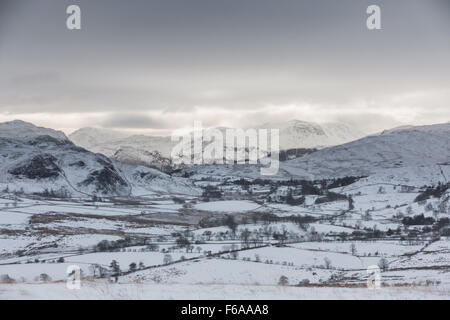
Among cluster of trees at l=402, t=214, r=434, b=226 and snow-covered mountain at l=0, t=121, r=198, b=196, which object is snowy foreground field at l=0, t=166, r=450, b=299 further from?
snow-covered mountain at l=0, t=121, r=198, b=196

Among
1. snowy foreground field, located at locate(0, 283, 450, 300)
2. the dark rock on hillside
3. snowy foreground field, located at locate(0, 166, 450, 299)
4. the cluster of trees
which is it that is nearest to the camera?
snowy foreground field, located at locate(0, 283, 450, 300)

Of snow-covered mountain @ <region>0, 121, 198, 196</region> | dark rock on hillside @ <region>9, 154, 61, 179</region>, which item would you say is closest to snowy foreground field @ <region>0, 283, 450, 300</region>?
snow-covered mountain @ <region>0, 121, 198, 196</region>

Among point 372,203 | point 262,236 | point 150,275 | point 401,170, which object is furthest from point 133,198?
point 150,275

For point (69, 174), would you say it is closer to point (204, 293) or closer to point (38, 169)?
point (38, 169)

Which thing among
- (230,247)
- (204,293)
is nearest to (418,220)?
(230,247)

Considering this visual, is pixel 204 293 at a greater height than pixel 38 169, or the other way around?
pixel 204 293

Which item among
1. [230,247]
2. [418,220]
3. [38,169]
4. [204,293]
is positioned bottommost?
[418,220]

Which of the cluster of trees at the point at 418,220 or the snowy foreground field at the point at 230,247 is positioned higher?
the snowy foreground field at the point at 230,247

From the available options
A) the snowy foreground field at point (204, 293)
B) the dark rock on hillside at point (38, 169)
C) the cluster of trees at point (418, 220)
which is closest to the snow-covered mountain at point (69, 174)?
the dark rock on hillside at point (38, 169)

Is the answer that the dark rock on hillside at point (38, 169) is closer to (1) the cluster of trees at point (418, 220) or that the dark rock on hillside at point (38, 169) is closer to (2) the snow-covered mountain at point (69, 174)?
(2) the snow-covered mountain at point (69, 174)
